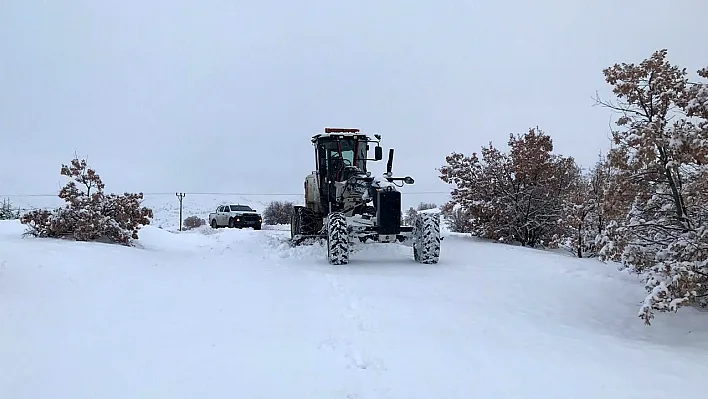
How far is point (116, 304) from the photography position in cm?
679

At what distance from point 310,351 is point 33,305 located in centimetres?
335

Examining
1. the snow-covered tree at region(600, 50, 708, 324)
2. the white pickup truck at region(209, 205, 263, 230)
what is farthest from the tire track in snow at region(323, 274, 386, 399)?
the white pickup truck at region(209, 205, 263, 230)

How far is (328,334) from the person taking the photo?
572 centimetres

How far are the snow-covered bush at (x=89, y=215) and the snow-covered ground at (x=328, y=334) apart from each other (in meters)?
3.59

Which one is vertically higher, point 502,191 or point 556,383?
point 502,191

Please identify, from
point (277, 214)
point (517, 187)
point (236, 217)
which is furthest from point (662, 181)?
point (277, 214)

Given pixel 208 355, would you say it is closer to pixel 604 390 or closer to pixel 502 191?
pixel 604 390

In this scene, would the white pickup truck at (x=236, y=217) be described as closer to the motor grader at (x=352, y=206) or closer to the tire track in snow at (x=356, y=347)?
the motor grader at (x=352, y=206)

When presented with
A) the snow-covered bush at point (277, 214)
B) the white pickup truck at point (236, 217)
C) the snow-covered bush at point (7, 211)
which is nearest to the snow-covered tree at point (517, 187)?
→ the white pickup truck at point (236, 217)

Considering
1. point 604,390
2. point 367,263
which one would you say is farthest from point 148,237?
point 604,390

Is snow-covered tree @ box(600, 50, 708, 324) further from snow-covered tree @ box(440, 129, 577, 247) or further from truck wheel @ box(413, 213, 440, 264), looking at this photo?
snow-covered tree @ box(440, 129, 577, 247)

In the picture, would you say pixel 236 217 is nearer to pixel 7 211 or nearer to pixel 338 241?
pixel 7 211

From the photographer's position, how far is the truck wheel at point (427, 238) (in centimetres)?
1182

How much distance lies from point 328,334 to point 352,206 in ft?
26.2
